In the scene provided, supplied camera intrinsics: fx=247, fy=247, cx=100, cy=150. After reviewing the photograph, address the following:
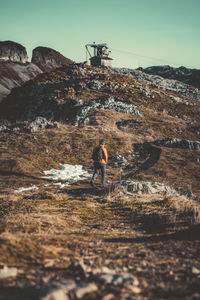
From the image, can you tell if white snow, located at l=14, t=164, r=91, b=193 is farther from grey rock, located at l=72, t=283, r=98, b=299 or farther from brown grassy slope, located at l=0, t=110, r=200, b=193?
grey rock, located at l=72, t=283, r=98, b=299

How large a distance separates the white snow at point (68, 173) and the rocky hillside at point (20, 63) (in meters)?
71.9

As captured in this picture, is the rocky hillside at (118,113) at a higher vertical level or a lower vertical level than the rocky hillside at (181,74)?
lower

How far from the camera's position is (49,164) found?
56.9 feet

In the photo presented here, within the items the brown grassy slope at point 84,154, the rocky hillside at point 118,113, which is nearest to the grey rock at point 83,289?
the brown grassy slope at point 84,154

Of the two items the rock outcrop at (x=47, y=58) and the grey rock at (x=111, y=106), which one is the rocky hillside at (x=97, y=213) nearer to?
the grey rock at (x=111, y=106)

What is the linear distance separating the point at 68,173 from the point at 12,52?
116 metres

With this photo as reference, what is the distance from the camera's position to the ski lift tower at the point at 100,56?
246ft

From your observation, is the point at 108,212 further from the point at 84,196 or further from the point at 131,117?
the point at 131,117

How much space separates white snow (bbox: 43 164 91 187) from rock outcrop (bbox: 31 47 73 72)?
116 meters

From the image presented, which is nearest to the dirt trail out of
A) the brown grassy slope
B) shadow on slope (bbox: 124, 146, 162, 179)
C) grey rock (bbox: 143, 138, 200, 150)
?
the brown grassy slope

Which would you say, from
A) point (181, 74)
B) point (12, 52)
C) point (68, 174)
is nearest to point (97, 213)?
point (68, 174)

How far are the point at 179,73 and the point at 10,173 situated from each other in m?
108

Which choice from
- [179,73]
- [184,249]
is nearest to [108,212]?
[184,249]

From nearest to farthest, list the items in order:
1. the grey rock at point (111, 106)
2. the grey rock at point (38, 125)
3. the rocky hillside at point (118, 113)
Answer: the rocky hillside at point (118, 113)
the grey rock at point (38, 125)
the grey rock at point (111, 106)
